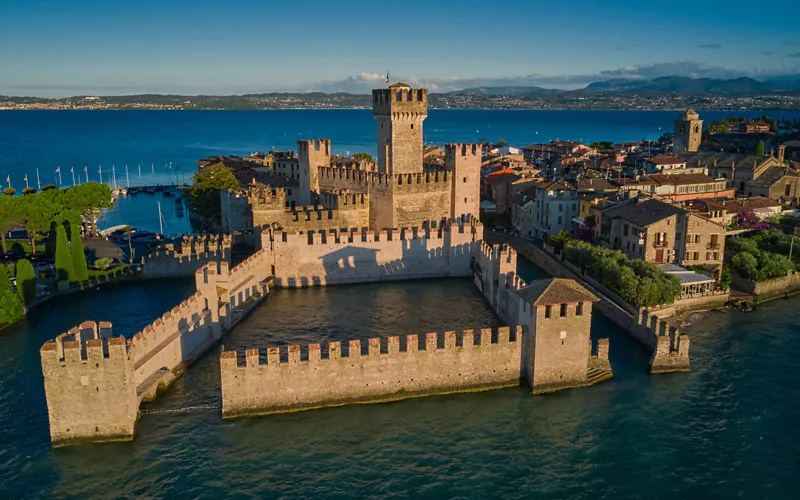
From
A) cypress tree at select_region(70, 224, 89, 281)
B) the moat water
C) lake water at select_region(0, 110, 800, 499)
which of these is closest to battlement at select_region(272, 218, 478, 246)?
lake water at select_region(0, 110, 800, 499)

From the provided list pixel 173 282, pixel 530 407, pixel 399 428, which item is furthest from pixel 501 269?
pixel 173 282

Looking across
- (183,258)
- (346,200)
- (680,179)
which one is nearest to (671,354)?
(346,200)

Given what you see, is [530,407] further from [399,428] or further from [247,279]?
[247,279]

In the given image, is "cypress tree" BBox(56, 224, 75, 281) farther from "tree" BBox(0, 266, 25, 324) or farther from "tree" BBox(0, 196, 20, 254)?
"tree" BBox(0, 196, 20, 254)

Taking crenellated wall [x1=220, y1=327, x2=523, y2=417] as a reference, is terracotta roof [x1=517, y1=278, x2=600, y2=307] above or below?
above

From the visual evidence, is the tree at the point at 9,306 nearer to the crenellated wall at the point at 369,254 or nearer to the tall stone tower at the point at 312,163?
the crenellated wall at the point at 369,254
